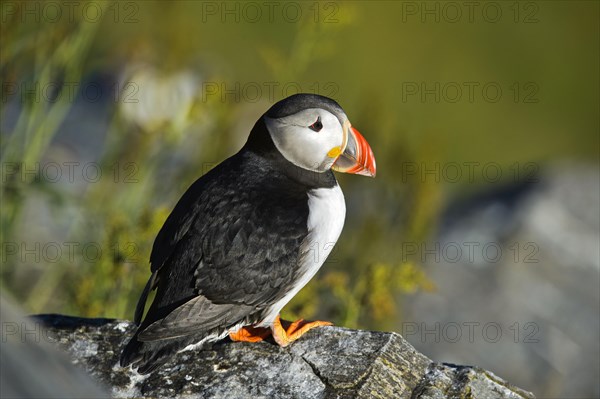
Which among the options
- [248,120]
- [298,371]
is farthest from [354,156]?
[248,120]

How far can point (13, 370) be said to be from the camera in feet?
8.18

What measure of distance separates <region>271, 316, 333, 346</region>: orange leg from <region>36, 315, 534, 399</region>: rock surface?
33 millimetres

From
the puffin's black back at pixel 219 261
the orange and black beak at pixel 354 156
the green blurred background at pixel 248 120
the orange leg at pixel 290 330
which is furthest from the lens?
the green blurred background at pixel 248 120

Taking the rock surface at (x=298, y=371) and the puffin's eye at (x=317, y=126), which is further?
the puffin's eye at (x=317, y=126)

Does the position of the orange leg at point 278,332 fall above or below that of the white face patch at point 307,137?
below

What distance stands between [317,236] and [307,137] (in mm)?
567

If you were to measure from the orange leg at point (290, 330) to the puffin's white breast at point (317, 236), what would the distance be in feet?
0.22

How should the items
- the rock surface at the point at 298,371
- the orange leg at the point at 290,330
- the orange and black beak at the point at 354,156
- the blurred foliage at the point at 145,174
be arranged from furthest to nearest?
1. the blurred foliage at the point at 145,174
2. the orange and black beak at the point at 354,156
3. the orange leg at the point at 290,330
4. the rock surface at the point at 298,371

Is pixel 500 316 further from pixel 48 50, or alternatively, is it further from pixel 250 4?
pixel 250 4

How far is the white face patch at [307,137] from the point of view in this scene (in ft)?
15.5

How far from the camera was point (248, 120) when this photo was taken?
1198 centimetres

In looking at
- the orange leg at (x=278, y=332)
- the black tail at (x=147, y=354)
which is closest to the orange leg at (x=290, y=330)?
the orange leg at (x=278, y=332)

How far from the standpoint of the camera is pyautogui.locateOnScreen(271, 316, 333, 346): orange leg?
4.46 meters

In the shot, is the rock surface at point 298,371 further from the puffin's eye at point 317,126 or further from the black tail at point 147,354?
the puffin's eye at point 317,126
